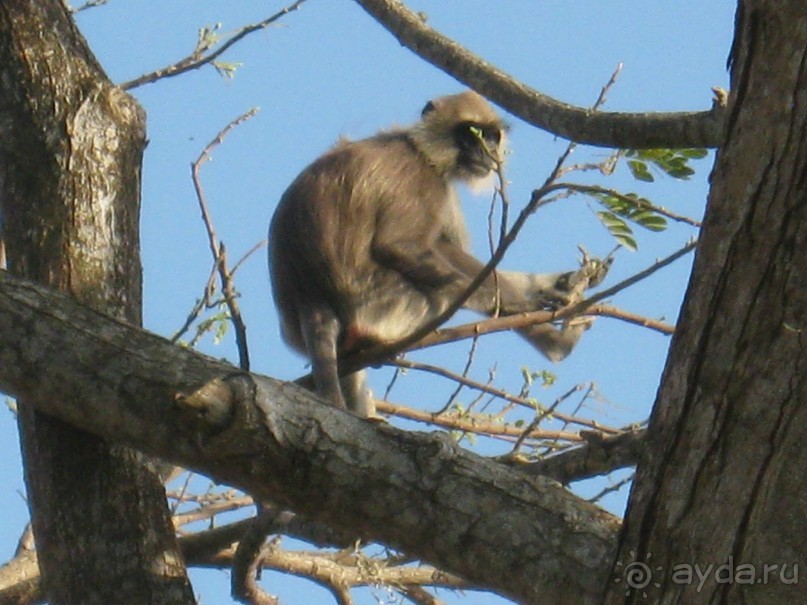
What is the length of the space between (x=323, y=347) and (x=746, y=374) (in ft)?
14.1

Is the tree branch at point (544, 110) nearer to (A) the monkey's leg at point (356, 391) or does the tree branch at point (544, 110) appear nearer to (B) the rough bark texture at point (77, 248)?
(B) the rough bark texture at point (77, 248)

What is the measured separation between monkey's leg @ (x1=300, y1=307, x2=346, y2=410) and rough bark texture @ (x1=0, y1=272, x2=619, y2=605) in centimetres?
237

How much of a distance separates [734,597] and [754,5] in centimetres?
73

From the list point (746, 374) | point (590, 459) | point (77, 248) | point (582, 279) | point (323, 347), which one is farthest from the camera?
point (323, 347)

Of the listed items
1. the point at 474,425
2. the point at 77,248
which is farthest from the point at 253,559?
the point at 77,248

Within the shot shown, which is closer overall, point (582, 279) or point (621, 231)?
point (621, 231)

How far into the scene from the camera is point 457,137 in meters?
8.11

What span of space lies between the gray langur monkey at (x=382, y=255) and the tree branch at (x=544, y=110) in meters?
1.50

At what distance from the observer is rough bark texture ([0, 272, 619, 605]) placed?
262 centimetres

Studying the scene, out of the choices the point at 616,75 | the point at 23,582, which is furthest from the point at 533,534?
the point at 23,582

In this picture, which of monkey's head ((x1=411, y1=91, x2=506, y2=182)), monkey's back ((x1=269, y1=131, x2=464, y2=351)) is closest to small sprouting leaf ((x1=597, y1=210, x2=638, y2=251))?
monkey's back ((x1=269, y1=131, x2=464, y2=351))

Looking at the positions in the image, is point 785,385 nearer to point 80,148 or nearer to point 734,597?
point 734,597

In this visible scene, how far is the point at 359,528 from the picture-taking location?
2762mm

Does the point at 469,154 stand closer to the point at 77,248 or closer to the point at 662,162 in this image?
the point at 662,162
